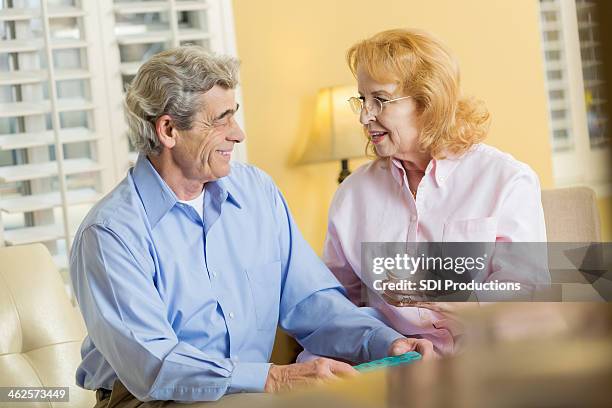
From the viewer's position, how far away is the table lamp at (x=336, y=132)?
387 cm

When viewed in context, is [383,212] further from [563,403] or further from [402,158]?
[563,403]

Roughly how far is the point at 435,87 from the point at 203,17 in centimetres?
176

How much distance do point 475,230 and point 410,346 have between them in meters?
0.35

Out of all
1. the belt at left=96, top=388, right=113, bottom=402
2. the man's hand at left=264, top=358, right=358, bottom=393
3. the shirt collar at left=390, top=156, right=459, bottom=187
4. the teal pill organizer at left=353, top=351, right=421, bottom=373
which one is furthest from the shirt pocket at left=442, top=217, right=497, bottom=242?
the belt at left=96, top=388, right=113, bottom=402

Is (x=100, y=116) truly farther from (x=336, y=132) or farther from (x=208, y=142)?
(x=208, y=142)

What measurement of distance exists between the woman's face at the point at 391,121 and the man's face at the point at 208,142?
395 millimetres

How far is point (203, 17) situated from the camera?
3.80 m

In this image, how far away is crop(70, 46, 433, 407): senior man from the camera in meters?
1.86

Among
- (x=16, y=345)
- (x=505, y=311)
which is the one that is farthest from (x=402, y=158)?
(x=505, y=311)

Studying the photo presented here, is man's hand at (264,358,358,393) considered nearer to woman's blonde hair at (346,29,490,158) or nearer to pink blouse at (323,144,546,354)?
pink blouse at (323,144,546,354)

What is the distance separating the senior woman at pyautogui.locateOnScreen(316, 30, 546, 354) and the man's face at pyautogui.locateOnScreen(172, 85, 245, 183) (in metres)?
0.40

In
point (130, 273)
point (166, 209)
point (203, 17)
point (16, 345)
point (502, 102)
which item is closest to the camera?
point (130, 273)

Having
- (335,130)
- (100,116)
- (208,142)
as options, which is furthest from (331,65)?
(208,142)

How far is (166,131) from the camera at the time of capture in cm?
213
